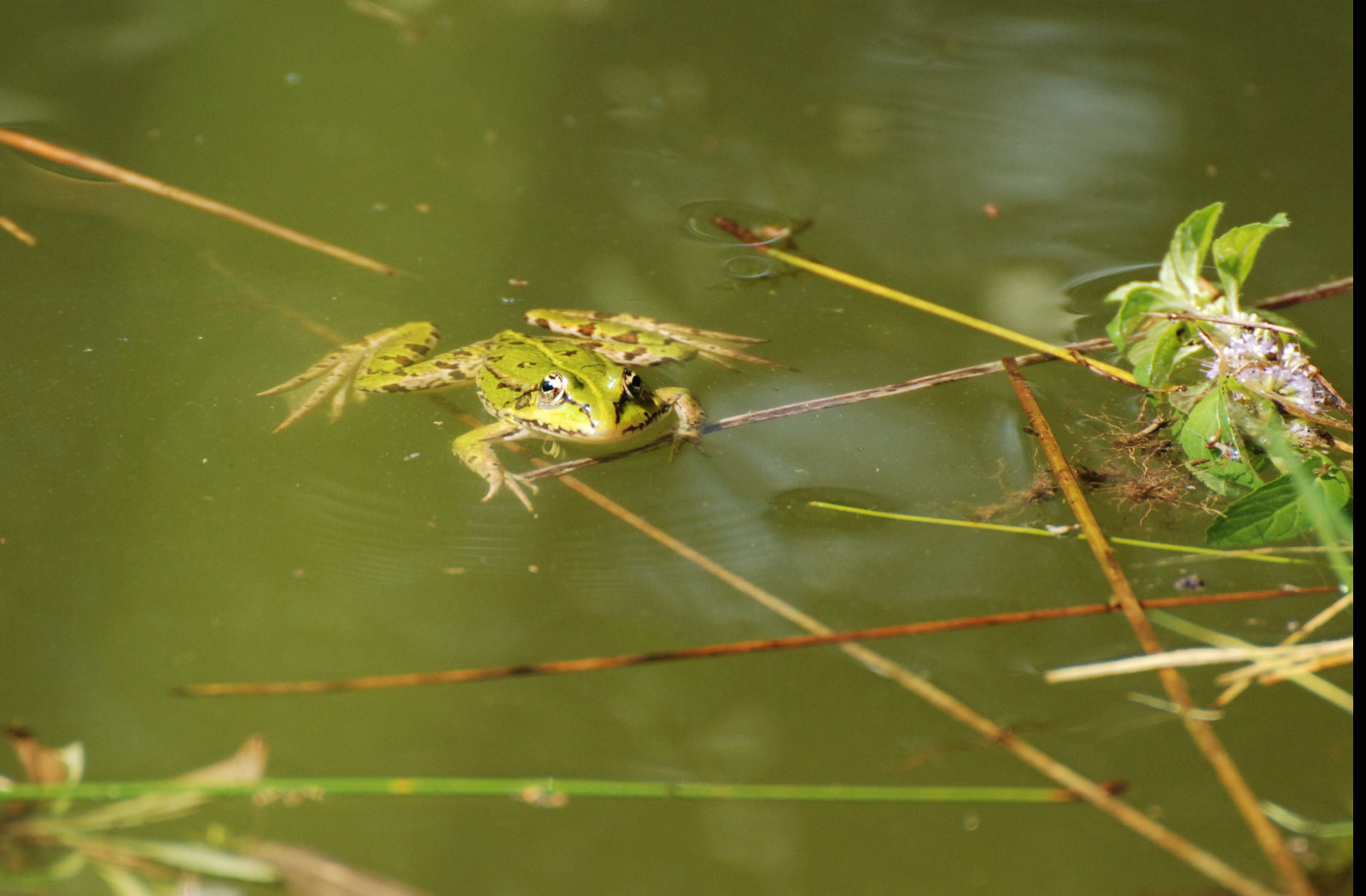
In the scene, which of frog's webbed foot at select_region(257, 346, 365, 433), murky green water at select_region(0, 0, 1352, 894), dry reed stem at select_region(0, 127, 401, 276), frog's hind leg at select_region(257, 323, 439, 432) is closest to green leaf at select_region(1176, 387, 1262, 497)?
murky green water at select_region(0, 0, 1352, 894)

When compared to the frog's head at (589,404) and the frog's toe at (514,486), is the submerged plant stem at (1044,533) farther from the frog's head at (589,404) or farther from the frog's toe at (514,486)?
the frog's toe at (514,486)

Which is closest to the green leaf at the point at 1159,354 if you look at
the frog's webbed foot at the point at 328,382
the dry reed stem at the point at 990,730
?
the dry reed stem at the point at 990,730

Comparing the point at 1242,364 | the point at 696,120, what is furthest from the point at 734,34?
the point at 1242,364

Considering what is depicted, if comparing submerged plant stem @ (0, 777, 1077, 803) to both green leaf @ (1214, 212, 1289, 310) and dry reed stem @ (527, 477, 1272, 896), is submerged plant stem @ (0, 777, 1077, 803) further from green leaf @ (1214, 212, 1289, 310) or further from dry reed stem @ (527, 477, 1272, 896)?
green leaf @ (1214, 212, 1289, 310)

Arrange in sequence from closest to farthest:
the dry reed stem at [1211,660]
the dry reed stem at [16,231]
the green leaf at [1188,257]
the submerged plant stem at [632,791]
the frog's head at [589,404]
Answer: the submerged plant stem at [632,791], the dry reed stem at [1211,660], the green leaf at [1188,257], the frog's head at [589,404], the dry reed stem at [16,231]

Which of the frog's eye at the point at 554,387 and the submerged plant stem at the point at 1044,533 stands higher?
the frog's eye at the point at 554,387

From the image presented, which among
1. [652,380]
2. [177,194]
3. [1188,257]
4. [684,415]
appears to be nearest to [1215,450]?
[1188,257]

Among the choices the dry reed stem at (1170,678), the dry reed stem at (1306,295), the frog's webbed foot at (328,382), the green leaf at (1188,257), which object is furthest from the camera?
the dry reed stem at (1306,295)
